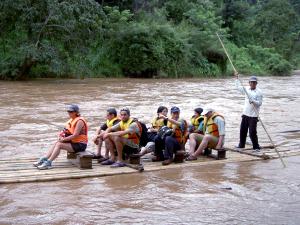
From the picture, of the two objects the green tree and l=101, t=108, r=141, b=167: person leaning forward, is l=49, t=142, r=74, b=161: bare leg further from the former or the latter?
the green tree

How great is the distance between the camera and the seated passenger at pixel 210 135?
10047mm

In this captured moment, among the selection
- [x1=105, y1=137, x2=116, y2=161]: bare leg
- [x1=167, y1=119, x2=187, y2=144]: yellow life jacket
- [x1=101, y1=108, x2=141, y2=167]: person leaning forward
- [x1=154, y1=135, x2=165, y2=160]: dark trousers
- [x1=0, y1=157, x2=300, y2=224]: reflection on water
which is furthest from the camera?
[x1=154, y1=135, x2=165, y2=160]: dark trousers

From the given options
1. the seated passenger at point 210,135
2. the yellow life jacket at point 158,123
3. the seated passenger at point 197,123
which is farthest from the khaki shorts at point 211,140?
the yellow life jacket at point 158,123

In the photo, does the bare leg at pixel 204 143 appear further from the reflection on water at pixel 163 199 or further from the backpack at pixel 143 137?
the backpack at pixel 143 137

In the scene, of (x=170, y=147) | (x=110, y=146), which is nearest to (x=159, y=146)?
(x=170, y=147)

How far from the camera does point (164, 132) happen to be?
9.59 meters

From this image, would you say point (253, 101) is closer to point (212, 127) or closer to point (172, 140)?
point (212, 127)

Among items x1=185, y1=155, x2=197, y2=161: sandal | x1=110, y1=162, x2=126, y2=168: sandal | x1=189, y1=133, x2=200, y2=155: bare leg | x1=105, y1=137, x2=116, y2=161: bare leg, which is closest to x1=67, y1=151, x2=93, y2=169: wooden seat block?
x1=110, y1=162, x2=126, y2=168: sandal

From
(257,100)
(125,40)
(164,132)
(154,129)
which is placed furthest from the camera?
(125,40)

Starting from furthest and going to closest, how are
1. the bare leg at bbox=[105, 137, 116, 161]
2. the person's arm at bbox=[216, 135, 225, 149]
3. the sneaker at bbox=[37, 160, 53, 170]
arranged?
the person's arm at bbox=[216, 135, 225, 149] < the bare leg at bbox=[105, 137, 116, 161] < the sneaker at bbox=[37, 160, 53, 170]

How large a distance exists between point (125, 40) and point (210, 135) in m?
28.6

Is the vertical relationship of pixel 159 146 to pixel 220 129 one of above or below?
below

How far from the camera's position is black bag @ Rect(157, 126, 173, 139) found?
9.54 meters

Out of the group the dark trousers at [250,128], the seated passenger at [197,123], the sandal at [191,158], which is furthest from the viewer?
the dark trousers at [250,128]
